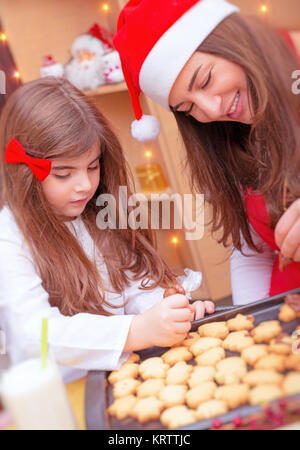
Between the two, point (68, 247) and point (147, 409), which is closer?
point (147, 409)

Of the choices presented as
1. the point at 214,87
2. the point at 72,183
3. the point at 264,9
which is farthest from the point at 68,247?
the point at 264,9

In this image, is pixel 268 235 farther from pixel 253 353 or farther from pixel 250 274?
pixel 253 353

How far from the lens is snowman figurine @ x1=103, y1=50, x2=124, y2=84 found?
2.69 ft

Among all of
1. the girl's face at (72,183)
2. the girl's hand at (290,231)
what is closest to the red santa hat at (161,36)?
the girl's face at (72,183)

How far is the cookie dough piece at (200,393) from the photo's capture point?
0.49 metres

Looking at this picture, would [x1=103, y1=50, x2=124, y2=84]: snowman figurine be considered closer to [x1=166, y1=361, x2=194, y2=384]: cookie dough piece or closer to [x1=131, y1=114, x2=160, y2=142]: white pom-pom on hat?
[x1=131, y1=114, x2=160, y2=142]: white pom-pom on hat

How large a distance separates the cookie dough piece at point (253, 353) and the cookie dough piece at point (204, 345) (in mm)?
46

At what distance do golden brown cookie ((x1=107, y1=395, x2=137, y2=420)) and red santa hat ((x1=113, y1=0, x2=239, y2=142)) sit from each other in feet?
1.27

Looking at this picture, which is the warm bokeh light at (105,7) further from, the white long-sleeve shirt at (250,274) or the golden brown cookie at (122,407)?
the golden brown cookie at (122,407)

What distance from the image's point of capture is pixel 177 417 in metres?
0.47

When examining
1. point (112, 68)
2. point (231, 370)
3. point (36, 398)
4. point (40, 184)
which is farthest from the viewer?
point (112, 68)

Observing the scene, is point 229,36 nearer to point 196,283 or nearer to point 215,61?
point 215,61

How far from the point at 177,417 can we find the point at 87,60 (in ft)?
2.31

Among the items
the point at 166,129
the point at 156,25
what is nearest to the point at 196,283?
the point at 166,129
